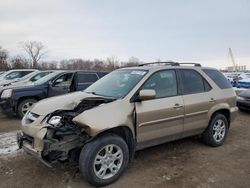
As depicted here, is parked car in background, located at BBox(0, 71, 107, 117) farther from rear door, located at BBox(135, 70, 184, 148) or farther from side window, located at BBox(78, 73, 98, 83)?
rear door, located at BBox(135, 70, 184, 148)

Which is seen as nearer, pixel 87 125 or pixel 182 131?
pixel 87 125

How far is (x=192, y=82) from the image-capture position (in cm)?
511

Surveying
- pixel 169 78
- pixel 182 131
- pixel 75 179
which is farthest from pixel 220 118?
pixel 75 179

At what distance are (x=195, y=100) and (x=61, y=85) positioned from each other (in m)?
5.46

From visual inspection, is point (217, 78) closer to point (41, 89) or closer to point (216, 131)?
point (216, 131)

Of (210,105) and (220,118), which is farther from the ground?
(210,105)

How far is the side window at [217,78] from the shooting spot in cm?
553

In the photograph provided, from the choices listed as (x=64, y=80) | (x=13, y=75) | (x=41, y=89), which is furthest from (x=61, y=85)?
(x=13, y=75)

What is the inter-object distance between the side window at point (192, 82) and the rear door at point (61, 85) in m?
4.90

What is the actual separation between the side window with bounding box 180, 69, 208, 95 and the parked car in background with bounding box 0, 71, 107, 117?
461 centimetres

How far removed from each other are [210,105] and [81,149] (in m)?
2.90

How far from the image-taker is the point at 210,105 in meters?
5.21

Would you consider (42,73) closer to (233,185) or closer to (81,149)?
(81,149)

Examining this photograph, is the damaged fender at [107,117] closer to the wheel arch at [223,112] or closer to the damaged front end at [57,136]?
the damaged front end at [57,136]
